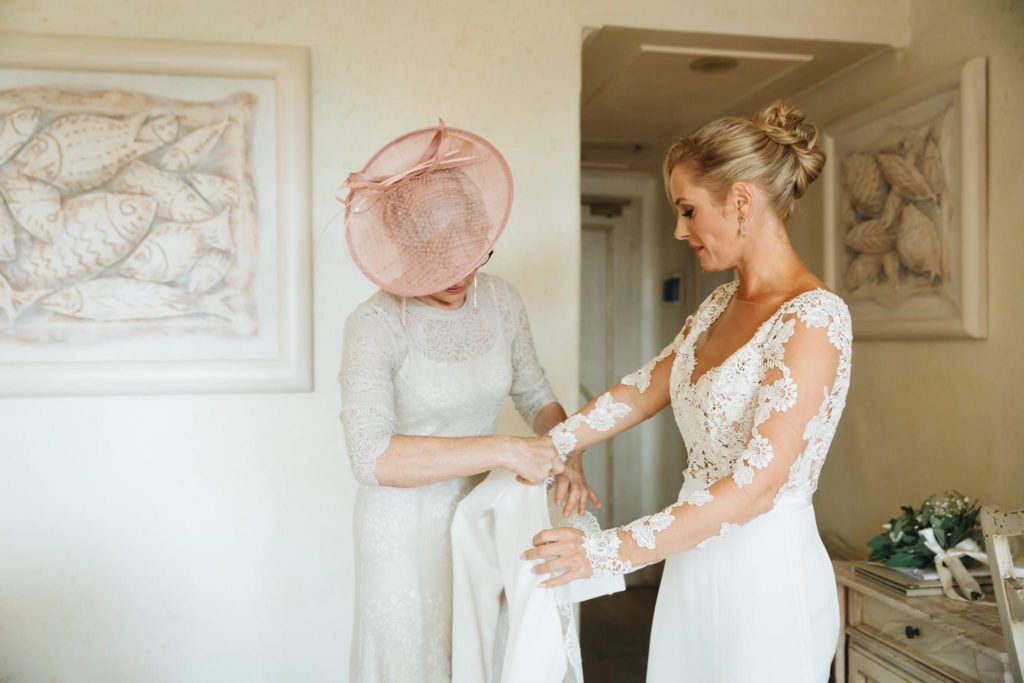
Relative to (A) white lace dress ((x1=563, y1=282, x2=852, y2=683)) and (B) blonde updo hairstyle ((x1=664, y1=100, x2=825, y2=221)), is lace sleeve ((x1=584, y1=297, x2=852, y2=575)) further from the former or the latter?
(B) blonde updo hairstyle ((x1=664, y1=100, x2=825, y2=221))

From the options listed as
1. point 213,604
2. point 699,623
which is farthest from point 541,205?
point 213,604

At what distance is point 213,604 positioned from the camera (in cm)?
258

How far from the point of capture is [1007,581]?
1675 mm

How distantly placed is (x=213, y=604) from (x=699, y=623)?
168cm

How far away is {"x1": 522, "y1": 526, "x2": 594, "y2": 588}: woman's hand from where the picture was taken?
1.38 m

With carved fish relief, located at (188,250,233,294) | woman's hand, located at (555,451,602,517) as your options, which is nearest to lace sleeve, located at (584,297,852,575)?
woman's hand, located at (555,451,602,517)

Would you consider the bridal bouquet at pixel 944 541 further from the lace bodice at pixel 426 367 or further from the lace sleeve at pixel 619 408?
the lace bodice at pixel 426 367

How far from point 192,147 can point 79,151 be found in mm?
331

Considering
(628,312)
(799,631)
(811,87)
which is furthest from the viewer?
(628,312)

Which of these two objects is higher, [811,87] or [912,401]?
[811,87]

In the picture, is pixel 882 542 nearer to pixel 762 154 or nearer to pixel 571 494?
pixel 571 494

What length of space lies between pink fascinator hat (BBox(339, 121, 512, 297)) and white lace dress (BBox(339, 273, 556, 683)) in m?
0.12

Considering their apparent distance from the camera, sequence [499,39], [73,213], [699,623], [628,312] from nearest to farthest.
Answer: [699,623] < [73,213] < [499,39] < [628,312]

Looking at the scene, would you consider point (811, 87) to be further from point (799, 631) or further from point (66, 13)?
point (66, 13)
